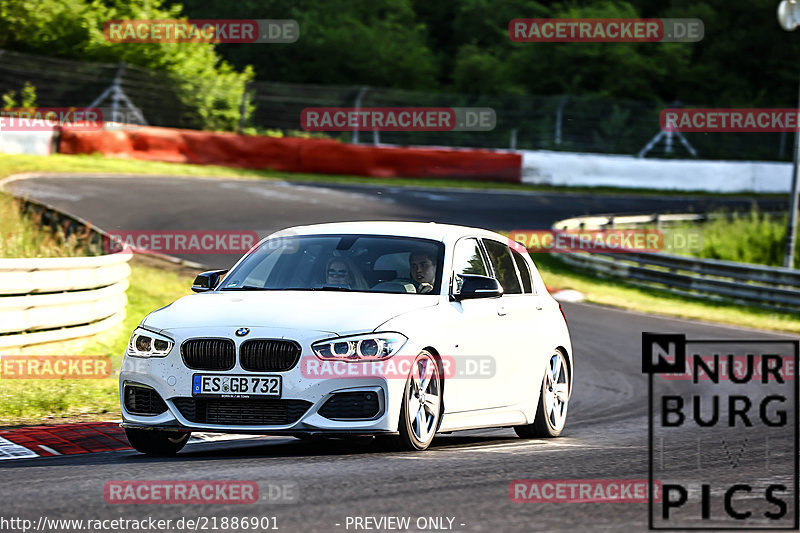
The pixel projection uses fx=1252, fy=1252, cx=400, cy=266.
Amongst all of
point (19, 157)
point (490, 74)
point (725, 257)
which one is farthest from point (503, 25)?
point (19, 157)

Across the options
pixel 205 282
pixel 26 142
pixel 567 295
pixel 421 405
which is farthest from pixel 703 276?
pixel 421 405

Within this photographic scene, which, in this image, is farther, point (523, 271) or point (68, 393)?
point (68, 393)

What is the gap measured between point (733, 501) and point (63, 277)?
790 cm

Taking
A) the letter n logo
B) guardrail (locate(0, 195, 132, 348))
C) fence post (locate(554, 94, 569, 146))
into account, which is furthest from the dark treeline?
guardrail (locate(0, 195, 132, 348))

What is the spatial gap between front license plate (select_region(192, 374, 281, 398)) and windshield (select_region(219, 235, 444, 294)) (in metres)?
1.14

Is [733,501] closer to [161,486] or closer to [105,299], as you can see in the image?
Result: [161,486]

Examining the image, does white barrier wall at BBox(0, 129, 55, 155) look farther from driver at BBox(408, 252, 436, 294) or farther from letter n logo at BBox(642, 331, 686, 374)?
driver at BBox(408, 252, 436, 294)

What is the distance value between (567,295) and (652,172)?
1766cm

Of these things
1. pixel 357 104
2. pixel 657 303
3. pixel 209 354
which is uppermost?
pixel 357 104

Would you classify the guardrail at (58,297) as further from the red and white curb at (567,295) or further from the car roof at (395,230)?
the red and white curb at (567,295)

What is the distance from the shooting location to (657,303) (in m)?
24.1

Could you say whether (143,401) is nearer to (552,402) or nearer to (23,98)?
(552,402)

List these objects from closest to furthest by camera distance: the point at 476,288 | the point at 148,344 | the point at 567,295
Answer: the point at 148,344 < the point at 476,288 < the point at 567,295

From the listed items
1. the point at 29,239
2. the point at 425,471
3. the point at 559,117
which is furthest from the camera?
the point at 559,117
